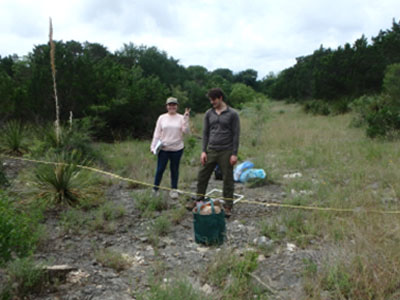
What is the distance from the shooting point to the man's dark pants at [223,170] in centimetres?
500

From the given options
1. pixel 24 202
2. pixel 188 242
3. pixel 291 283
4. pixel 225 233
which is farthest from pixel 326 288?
pixel 24 202

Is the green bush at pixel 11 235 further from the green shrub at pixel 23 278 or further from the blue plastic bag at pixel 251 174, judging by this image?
the blue plastic bag at pixel 251 174

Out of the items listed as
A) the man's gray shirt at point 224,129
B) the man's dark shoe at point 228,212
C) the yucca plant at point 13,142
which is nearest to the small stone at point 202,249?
the man's dark shoe at point 228,212

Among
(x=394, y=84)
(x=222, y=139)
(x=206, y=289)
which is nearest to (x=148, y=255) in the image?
(x=206, y=289)

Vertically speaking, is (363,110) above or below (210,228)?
above

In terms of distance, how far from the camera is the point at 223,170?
504 centimetres

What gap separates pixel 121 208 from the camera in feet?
17.1

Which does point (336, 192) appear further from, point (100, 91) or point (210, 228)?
point (100, 91)

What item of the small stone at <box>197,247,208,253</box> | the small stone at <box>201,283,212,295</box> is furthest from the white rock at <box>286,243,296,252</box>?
the small stone at <box>201,283,212,295</box>

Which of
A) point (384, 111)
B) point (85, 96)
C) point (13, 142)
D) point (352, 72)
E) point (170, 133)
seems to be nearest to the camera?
point (170, 133)

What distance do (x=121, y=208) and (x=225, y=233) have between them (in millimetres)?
1783

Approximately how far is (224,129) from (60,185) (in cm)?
271

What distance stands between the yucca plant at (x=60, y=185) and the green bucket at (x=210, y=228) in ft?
7.48

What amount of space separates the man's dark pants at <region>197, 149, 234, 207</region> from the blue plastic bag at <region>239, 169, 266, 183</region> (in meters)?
1.90
